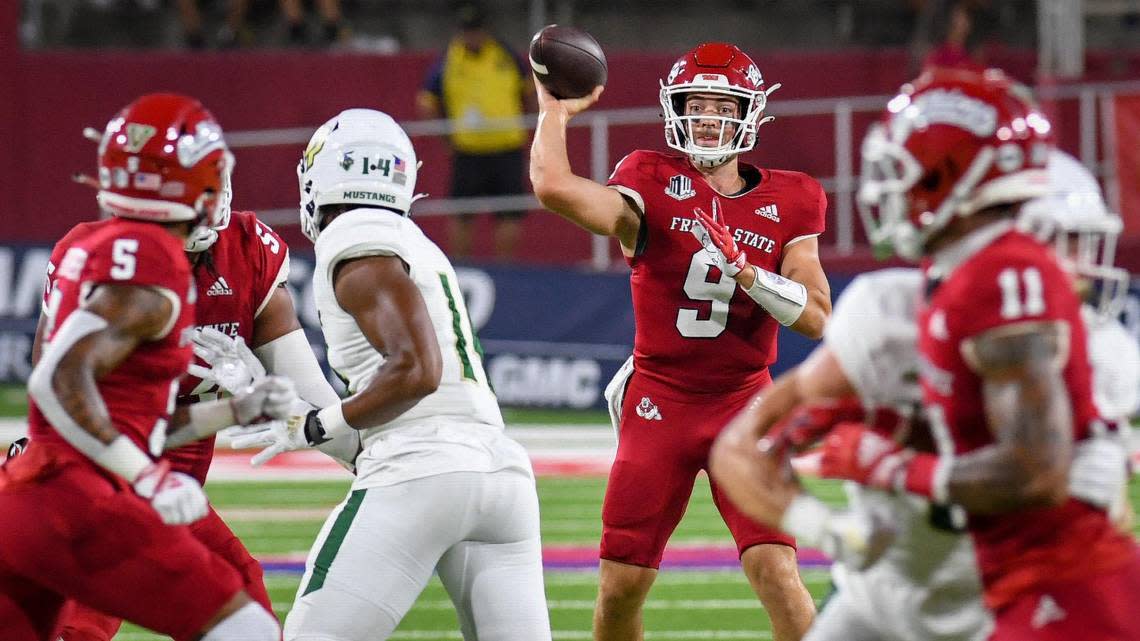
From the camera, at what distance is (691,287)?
525 centimetres

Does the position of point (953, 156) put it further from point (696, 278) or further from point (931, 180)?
point (696, 278)

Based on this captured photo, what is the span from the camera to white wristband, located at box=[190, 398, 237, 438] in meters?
3.97

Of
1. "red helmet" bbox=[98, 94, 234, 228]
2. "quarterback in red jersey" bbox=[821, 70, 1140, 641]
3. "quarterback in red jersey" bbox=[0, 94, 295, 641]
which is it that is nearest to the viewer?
"quarterback in red jersey" bbox=[821, 70, 1140, 641]

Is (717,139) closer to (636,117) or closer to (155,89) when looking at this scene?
(636,117)

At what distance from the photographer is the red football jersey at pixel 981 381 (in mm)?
2893

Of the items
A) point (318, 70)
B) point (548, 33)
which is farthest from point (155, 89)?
point (548, 33)

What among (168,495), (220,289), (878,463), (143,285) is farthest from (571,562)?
(878,463)

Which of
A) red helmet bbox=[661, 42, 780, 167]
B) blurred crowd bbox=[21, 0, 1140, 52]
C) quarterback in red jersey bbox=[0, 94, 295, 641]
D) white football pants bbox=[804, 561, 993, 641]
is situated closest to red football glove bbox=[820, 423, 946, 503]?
white football pants bbox=[804, 561, 993, 641]

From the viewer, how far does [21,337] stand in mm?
12617

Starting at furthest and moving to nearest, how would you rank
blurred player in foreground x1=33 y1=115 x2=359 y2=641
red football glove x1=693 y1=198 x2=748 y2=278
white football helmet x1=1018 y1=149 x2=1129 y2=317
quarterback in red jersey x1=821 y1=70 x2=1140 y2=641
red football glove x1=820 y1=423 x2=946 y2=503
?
red football glove x1=693 y1=198 x2=748 y2=278, blurred player in foreground x1=33 y1=115 x2=359 y2=641, white football helmet x1=1018 y1=149 x2=1129 y2=317, red football glove x1=820 y1=423 x2=946 y2=503, quarterback in red jersey x1=821 y1=70 x2=1140 y2=641

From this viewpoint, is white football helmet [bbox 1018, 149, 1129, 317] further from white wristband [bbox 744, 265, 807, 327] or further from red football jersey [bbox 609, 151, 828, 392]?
red football jersey [bbox 609, 151, 828, 392]

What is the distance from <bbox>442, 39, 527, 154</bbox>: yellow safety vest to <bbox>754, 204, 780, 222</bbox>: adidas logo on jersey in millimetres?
7558

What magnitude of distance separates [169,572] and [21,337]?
31.6 feet

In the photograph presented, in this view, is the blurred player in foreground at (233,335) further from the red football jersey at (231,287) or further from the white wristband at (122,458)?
the white wristband at (122,458)
